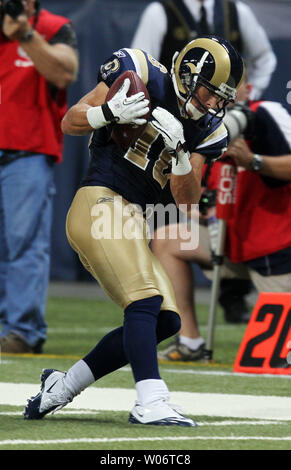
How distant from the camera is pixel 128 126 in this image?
369 centimetres

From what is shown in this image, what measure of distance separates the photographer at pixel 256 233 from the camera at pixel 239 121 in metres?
0.01

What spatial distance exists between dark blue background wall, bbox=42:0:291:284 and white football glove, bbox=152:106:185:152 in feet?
18.7

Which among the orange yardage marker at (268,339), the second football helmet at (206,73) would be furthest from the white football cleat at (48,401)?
the orange yardage marker at (268,339)

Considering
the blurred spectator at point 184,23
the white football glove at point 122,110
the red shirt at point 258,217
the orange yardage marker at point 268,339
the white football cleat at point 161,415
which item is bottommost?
the orange yardage marker at point 268,339

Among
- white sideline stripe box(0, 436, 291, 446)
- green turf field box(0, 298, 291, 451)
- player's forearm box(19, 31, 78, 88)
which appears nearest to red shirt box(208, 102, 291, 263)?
green turf field box(0, 298, 291, 451)

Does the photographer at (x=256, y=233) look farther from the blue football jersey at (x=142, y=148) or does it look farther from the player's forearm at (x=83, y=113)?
the player's forearm at (x=83, y=113)

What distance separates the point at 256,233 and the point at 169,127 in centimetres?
216

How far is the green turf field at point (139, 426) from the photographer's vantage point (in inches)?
125

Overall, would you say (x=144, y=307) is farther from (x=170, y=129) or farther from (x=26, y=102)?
(x=26, y=102)

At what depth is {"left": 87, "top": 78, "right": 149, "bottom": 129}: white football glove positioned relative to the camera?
3531 mm

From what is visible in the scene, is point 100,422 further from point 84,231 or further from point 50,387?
point 84,231

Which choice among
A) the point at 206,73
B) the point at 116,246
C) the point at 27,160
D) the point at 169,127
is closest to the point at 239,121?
the point at 27,160

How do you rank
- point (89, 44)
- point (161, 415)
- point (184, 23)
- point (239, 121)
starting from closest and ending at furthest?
point (161, 415) < point (239, 121) < point (184, 23) < point (89, 44)

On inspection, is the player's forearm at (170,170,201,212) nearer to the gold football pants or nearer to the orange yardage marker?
the gold football pants
